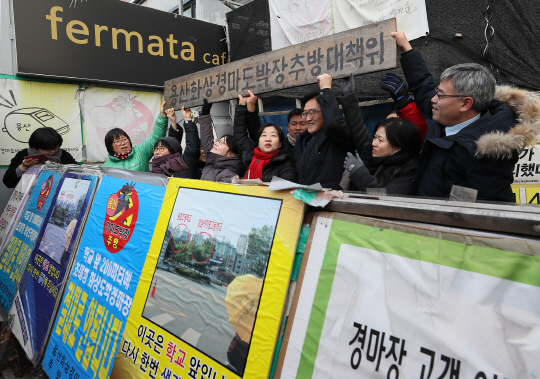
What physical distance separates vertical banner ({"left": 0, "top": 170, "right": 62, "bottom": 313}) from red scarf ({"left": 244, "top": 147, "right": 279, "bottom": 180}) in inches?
76.3

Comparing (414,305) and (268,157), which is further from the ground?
(268,157)

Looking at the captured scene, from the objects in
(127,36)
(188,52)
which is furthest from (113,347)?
(188,52)

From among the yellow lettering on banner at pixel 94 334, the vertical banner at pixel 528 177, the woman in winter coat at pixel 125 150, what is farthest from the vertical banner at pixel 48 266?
the vertical banner at pixel 528 177

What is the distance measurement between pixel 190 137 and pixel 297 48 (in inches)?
63.0

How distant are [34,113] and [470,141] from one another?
19.7 ft

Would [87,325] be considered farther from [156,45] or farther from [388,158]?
[156,45]

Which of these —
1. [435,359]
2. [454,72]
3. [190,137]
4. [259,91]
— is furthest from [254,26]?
[435,359]

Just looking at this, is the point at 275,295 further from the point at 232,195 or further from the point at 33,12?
the point at 33,12

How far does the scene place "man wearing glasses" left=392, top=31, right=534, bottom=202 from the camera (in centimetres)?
143

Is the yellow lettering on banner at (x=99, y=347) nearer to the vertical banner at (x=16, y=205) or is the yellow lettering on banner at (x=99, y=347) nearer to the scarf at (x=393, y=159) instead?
the scarf at (x=393, y=159)

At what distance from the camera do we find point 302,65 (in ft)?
7.32

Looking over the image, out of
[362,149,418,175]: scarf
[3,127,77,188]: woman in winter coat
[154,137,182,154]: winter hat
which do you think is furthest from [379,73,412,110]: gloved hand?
[3,127,77,188]: woman in winter coat

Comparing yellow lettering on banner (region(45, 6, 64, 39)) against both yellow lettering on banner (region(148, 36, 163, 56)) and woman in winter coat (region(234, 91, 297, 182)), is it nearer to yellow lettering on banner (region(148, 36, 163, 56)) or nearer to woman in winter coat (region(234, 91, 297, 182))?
yellow lettering on banner (region(148, 36, 163, 56))

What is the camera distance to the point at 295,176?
2590 millimetres
